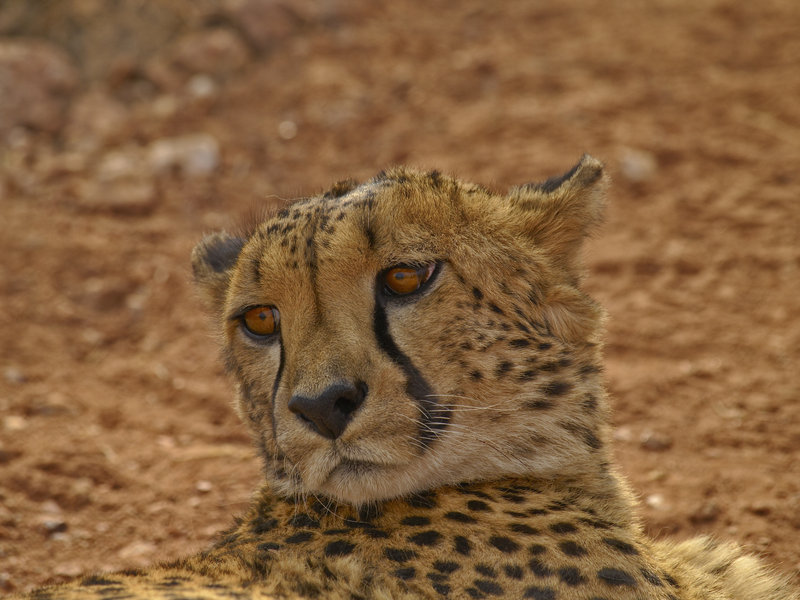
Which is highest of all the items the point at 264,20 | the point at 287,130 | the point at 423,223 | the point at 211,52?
the point at 264,20

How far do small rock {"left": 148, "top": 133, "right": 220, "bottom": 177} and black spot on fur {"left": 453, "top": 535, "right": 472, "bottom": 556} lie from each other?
3.45 metres

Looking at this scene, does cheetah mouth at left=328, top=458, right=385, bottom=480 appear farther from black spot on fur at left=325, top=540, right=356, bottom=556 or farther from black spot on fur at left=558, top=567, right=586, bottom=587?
black spot on fur at left=558, top=567, right=586, bottom=587

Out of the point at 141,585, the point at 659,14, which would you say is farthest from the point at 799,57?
the point at 141,585

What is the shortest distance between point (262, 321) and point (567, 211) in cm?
73

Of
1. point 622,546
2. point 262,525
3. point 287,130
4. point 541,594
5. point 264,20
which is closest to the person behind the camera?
point 541,594

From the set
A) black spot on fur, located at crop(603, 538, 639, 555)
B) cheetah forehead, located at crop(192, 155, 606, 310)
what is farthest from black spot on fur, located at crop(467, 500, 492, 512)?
cheetah forehead, located at crop(192, 155, 606, 310)

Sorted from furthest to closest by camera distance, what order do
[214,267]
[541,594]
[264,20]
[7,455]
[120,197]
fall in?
[264,20] → [120,197] → [7,455] → [214,267] → [541,594]

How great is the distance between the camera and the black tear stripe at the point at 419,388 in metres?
1.81

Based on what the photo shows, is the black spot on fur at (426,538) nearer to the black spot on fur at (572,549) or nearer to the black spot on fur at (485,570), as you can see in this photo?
the black spot on fur at (485,570)

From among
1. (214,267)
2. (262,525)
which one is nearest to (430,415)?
(262,525)

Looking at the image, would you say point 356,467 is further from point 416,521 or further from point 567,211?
point 567,211

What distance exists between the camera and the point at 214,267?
2428 mm

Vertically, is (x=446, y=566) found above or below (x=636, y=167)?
below

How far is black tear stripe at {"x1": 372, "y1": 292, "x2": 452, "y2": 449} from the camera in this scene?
1.81 meters
